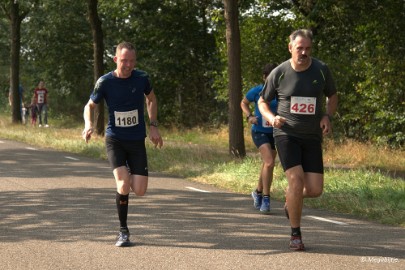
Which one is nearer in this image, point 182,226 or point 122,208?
point 122,208

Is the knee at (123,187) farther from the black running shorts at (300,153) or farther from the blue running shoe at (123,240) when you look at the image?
the black running shorts at (300,153)

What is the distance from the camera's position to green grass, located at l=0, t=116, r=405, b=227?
11.3 metres

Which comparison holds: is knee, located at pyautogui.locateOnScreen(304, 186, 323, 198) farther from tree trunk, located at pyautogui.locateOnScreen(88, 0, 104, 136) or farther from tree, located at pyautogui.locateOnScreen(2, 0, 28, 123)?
tree, located at pyautogui.locateOnScreen(2, 0, 28, 123)

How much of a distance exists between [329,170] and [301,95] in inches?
280

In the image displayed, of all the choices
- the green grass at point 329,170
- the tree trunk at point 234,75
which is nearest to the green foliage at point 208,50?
the green grass at point 329,170

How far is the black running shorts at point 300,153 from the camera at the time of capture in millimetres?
8086

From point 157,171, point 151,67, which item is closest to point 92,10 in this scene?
point 151,67

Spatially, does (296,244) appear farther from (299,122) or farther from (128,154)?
(128,154)

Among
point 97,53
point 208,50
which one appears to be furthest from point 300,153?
point 208,50

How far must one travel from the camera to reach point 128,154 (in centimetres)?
873

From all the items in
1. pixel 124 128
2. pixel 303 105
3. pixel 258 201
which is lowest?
pixel 258 201

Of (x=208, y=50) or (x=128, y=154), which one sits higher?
(x=208, y=50)

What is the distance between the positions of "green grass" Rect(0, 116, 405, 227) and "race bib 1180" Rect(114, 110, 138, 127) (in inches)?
132

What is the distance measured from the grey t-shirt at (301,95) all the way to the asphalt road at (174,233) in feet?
3.63
